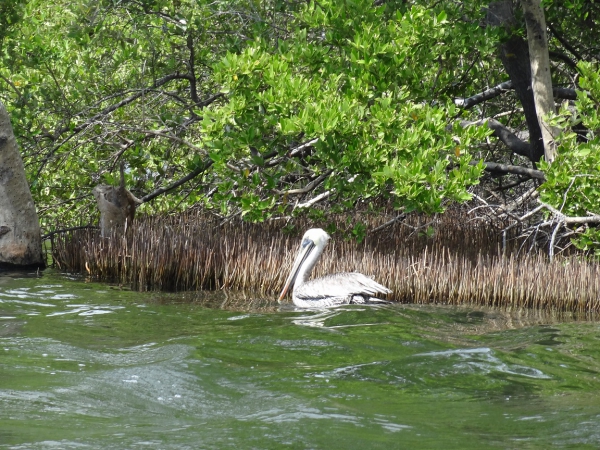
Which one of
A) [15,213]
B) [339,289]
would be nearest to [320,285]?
[339,289]

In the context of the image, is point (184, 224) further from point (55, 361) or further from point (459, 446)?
point (459, 446)

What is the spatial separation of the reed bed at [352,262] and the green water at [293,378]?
0.63 meters

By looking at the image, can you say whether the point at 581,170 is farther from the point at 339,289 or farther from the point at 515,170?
the point at 339,289

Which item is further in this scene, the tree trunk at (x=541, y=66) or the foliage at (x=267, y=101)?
the tree trunk at (x=541, y=66)

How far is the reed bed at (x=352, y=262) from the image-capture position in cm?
786

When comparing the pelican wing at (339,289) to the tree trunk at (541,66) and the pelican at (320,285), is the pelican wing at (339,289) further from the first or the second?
the tree trunk at (541,66)

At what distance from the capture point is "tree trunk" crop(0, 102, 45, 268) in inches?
368

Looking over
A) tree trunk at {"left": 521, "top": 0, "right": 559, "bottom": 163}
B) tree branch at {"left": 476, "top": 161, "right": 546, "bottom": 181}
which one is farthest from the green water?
tree trunk at {"left": 521, "top": 0, "right": 559, "bottom": 163}

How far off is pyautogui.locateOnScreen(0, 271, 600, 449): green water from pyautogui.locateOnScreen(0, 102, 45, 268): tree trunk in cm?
226

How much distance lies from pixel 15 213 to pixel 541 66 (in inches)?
242

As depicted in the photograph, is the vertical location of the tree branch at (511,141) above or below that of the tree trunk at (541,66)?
below

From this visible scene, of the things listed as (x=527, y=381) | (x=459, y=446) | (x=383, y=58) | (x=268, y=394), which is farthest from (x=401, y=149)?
(x=459, y=446)

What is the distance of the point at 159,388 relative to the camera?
475cm

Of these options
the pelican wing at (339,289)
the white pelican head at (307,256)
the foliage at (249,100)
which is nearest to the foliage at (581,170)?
the foliage at (249,100)
